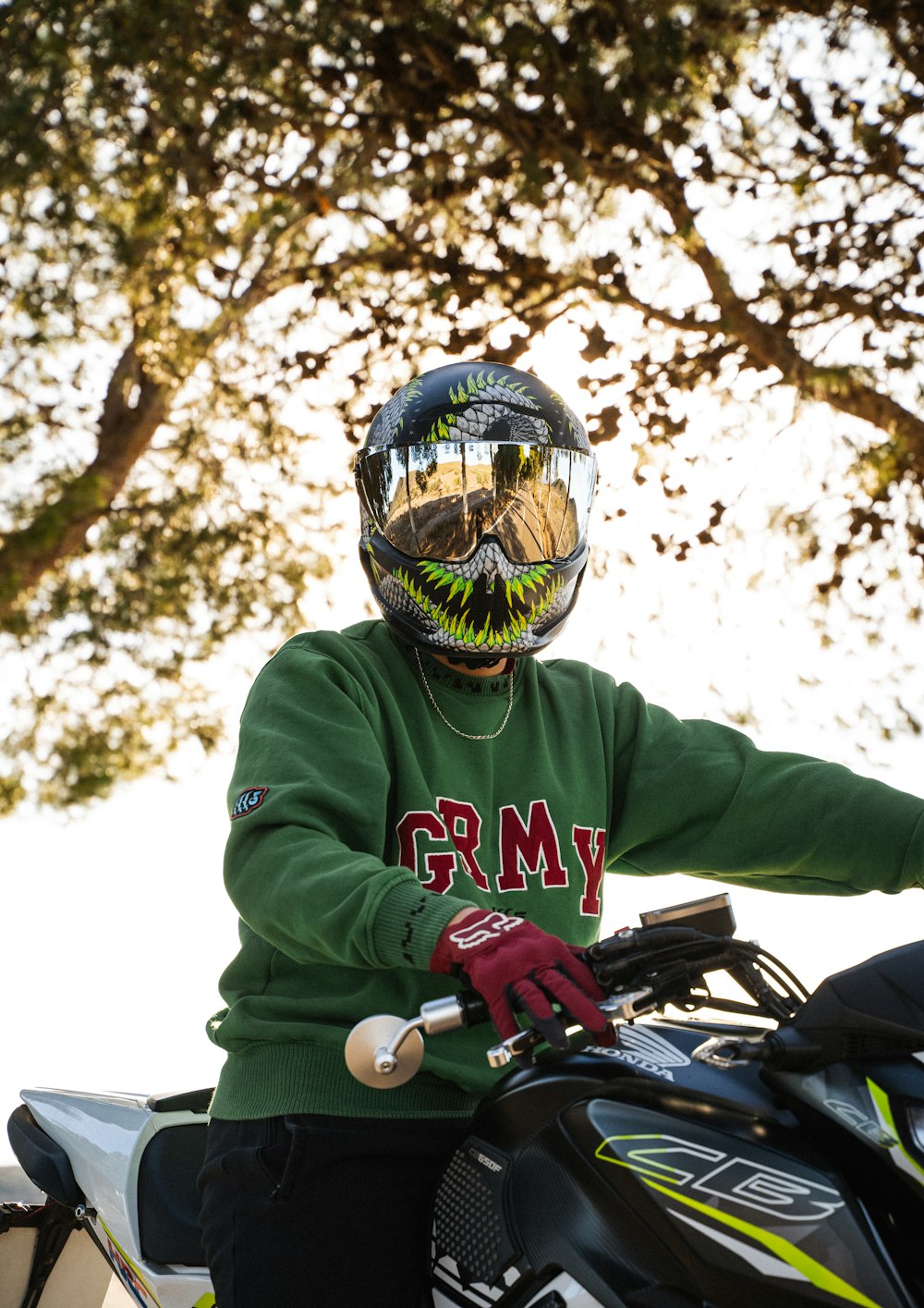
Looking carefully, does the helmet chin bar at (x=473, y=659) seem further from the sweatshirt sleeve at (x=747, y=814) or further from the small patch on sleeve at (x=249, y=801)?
the small patch on sleeve at (x=249, y=801)

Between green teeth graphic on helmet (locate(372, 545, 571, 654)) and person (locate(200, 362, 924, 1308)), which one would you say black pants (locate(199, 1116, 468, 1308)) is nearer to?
person (locate(200, 362, 924, 1308))

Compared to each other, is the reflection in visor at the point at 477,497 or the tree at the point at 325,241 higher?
the tree at the point at 325,241

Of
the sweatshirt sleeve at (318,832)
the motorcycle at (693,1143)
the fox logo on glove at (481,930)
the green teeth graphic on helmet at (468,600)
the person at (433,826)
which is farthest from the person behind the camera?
the green teeth graphic on helmet at (468,600)

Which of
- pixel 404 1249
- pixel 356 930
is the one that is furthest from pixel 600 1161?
pixel 404 1249

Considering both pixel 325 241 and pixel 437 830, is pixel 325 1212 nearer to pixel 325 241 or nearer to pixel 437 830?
pixel 437 830

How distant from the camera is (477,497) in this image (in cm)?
229

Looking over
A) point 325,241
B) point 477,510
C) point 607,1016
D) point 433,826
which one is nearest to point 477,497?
point 477,510

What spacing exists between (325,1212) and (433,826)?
552 millimetres

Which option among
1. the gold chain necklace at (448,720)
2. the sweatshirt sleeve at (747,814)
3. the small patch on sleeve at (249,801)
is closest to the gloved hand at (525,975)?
the small patch on sleeve at (249,801)

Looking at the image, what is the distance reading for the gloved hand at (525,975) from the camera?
137 cm

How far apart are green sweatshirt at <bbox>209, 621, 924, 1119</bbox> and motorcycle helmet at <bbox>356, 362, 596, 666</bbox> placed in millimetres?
91

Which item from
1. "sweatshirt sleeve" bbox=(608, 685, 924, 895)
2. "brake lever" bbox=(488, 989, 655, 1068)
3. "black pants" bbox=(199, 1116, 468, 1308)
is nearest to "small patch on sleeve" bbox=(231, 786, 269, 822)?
"black pants" bbox=(199, 1116, 468, 1308)

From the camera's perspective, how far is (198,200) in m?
7.19

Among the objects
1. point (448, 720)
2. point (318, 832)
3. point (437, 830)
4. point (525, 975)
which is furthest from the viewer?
point (448, 720)
